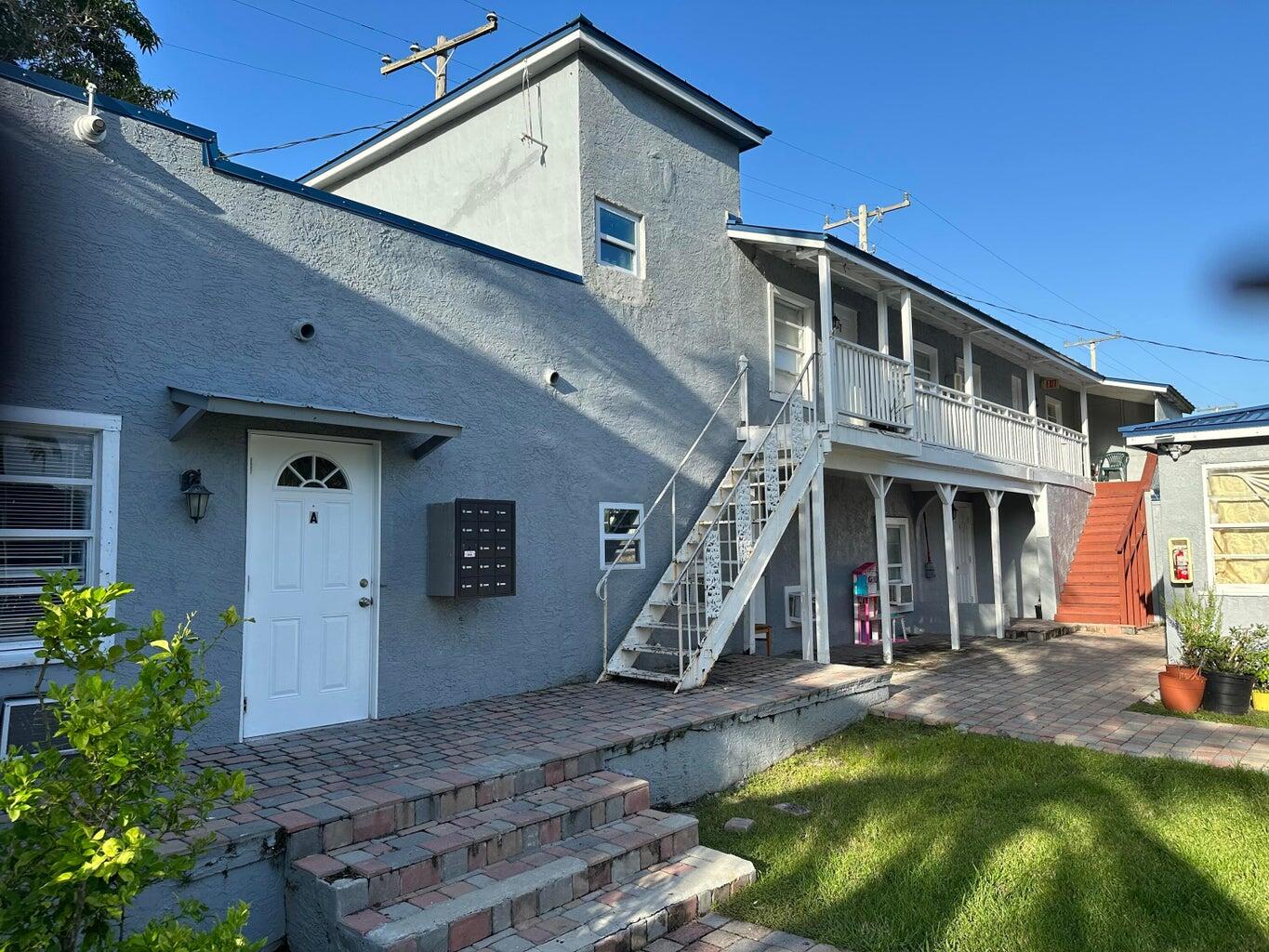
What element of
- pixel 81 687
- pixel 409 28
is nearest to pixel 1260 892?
pixel 81 687

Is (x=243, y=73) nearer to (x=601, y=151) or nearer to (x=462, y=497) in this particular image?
(x=601, y=151)

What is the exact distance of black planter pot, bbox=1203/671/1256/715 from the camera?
854 centimetres

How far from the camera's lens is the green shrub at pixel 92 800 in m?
2.50

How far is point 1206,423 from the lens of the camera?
9406mm

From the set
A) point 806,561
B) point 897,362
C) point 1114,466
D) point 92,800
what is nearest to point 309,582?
point 92,800

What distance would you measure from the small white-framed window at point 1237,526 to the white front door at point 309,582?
872cm

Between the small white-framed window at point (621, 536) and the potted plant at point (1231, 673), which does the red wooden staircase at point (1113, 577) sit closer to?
the potted plant at point (1231, 673)

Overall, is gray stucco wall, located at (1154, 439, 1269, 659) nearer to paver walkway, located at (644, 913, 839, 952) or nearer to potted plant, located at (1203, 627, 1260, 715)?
potted plant, located at (1203, 627, 1260, 715)

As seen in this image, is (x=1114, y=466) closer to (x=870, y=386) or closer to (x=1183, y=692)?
(x=870, y=386)

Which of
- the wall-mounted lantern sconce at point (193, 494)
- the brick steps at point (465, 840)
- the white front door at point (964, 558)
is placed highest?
the wall-mounted lantern sconce at point (193, 494)

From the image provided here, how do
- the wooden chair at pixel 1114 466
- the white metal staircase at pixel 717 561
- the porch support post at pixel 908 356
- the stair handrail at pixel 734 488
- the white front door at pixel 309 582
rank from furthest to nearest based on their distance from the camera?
the wooden chair at pixel 1114 466
the porch support post at pixel 908 356
the stair handrail at pixel 734 488
the white metal staircase at pixel 717 561
the white front door at pixel 309 582

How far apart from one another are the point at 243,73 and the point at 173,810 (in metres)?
14.7

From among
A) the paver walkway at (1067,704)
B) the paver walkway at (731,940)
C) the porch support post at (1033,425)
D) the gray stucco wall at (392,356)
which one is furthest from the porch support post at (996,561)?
the paver walkway at (731,940)

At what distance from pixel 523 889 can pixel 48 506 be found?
3.73 metres
